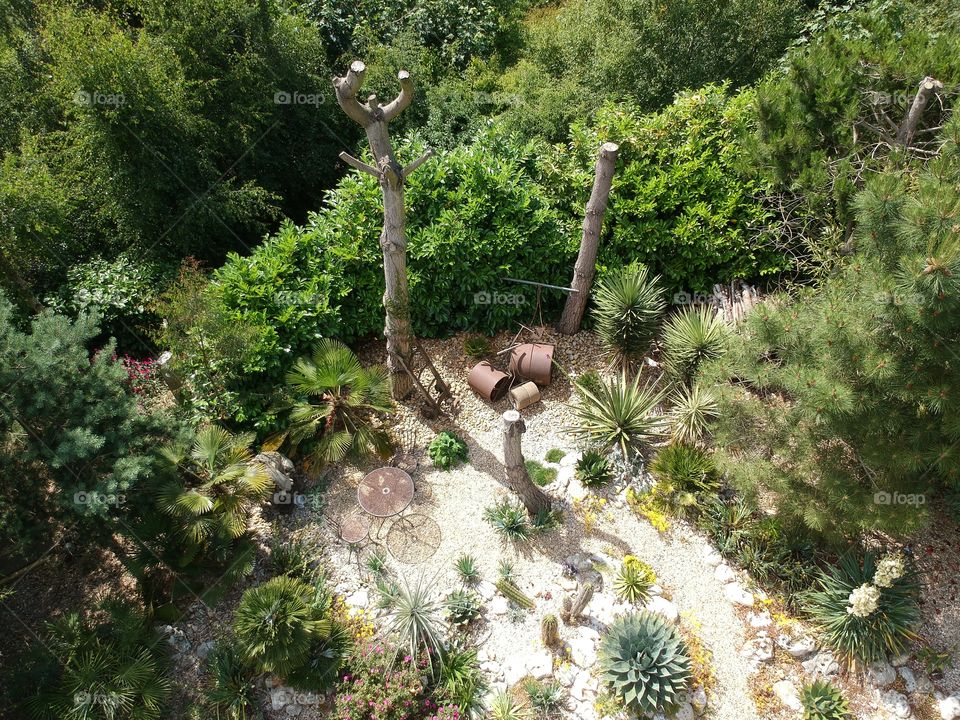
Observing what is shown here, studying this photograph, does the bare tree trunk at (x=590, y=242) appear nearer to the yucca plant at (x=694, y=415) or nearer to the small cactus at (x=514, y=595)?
the yucca plant at (x=694, y=415)

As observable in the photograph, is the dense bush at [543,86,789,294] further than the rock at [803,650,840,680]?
Yes

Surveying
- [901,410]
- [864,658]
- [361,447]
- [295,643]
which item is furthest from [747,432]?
[295,643]

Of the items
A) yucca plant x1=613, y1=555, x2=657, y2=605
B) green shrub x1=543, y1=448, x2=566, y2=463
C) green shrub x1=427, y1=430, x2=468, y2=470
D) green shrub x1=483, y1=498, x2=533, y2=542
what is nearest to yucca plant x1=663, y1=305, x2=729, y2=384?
green shrub x1=543, y1=448, x2=566, y2=463

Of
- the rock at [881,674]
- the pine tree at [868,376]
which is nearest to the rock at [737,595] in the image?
the pine tree at [868,376]

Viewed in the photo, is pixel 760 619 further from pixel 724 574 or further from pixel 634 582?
pixel 634 582

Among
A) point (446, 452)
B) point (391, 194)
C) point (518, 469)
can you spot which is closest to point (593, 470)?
point (518, 469)

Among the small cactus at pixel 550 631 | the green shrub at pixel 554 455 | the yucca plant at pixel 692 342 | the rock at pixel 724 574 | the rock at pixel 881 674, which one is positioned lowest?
the rock at pixel 881 674

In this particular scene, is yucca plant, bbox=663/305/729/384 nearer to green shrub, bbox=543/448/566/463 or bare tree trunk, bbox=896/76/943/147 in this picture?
green shrub, bbox=543/448/566/463
